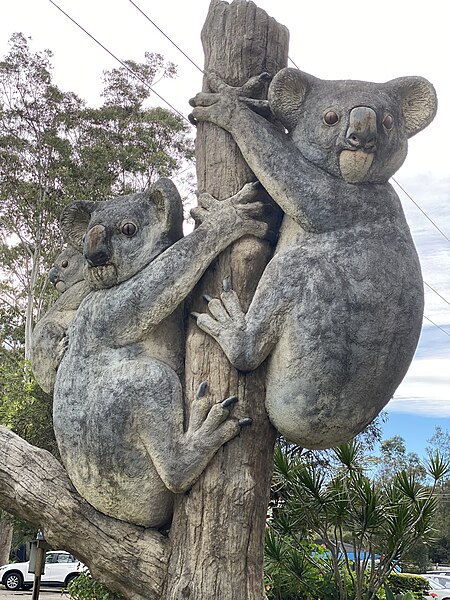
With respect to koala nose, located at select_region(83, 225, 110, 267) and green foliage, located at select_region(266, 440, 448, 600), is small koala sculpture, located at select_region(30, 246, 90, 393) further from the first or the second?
green foliage, located at select_region(266, 440, 448, 600)

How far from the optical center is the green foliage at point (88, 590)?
8.19 meters

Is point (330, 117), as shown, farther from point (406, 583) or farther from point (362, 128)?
point (406, 583)

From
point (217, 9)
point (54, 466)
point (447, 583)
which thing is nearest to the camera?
point (54, 466)

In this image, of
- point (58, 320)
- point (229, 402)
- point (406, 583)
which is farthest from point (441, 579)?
point (229, 402)

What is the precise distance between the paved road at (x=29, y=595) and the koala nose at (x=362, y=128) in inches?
613

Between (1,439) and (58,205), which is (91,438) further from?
(58,205)

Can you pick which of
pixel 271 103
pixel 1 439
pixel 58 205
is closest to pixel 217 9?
pixel 271 103

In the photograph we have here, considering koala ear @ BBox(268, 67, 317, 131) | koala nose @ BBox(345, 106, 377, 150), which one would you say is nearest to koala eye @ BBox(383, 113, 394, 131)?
koala nose @ BBox(345, 106, 377, 150)

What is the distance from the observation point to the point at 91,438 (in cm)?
338

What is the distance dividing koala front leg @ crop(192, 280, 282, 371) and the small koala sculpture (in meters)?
0.90

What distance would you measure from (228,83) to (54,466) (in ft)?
7.10

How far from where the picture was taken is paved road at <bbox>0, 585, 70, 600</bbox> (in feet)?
57.2

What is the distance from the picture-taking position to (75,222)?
3877mm

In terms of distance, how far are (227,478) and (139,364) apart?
A: 653 mm
